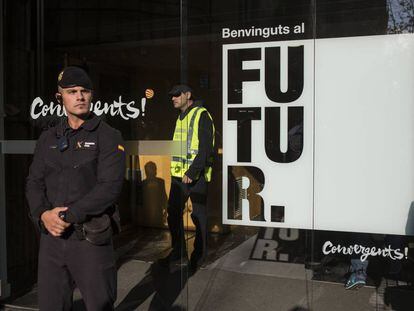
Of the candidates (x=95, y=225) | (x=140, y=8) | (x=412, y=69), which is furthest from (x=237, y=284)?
(x=140, y=8)

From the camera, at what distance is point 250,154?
12.9 feet

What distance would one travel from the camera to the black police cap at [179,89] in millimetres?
4097

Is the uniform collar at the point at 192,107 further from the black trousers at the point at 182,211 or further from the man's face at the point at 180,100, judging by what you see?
the black trousers at the point at 182,211

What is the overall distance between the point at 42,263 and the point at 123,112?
1.70m

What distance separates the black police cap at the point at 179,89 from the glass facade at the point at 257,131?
5cm

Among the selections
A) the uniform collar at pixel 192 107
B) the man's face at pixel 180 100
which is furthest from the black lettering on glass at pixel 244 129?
the man's face at pixel 180 100

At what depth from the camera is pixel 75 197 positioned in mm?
2811

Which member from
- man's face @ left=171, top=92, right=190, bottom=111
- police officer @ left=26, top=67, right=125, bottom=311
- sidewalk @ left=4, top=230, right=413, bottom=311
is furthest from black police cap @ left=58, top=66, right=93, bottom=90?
sidewalk @ left=4, top=230, right=413, bottom=311

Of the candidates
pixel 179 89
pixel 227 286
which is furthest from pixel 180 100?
pixel 227 286

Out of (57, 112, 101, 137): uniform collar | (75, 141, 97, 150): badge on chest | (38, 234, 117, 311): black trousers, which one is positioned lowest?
(38, 234, 117, 311): black trousers

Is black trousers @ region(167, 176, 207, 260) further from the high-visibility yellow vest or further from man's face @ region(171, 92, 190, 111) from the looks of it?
man's face @ region(171, 92, 190, 111)

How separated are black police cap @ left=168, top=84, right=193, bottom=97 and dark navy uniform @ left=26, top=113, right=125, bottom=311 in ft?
4.14

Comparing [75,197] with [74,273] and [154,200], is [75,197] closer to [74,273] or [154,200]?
[74,273]

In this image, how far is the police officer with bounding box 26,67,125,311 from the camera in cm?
278
